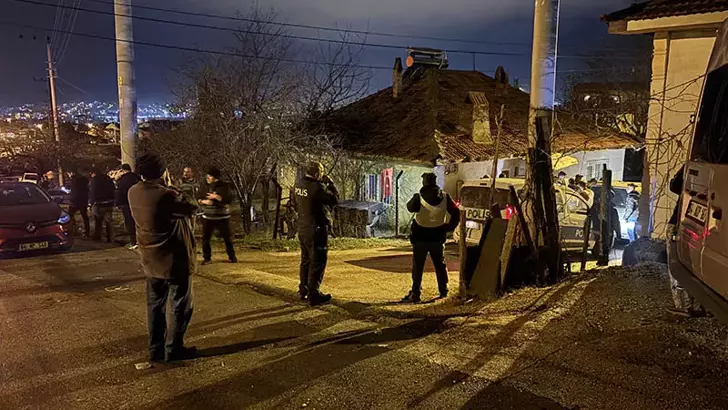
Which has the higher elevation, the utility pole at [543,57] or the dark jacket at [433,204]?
the utility pole at [543,57]

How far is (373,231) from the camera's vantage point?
16547 millimetres

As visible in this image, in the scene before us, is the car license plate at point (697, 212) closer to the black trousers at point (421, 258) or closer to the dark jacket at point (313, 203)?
the black trousers at point (421, 258)

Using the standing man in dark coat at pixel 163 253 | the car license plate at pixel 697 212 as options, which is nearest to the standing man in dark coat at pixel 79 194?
the standing man in dark coat at pixel 163 253

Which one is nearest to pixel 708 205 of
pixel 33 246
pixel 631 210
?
pixel 33 246

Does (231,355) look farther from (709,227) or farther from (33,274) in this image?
(33,274)

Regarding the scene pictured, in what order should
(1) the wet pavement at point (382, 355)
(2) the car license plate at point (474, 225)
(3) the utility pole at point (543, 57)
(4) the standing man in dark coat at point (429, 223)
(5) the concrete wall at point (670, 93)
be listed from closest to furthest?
(1) the wet pavement at point (382, 355) → (3) the utility pole at point (543, 57) → (4) the standing man in dark coat at point (429, 223) → (5) the concrete wall at point (670, 93) → (2) the car license plate at point (474, 225)

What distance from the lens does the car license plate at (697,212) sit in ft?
12.5

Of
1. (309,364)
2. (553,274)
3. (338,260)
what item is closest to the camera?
(309,364)

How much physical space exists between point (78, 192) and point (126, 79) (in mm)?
3253

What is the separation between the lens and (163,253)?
14.5 feet

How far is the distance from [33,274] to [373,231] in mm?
9802

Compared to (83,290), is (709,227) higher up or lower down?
higher up

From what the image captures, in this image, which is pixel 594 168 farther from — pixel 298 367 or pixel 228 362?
pixel 228 362

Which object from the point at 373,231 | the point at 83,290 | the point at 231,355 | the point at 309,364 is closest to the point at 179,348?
the point at 231,355
